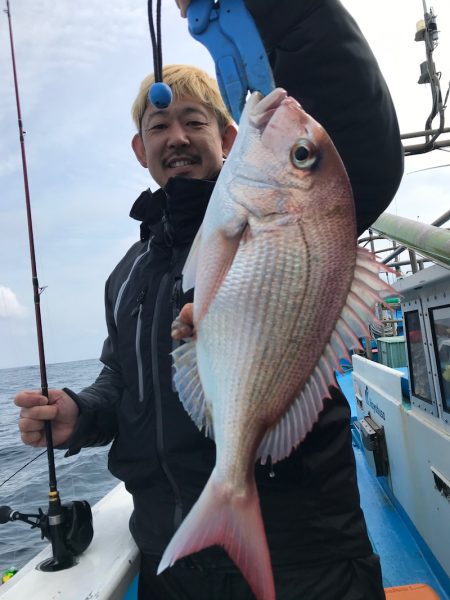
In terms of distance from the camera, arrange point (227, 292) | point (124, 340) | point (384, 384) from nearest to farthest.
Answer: point (227, 292) < point (124, 340) < point (384, 384)

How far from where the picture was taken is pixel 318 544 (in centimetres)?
138

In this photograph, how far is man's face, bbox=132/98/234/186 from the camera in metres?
1.80

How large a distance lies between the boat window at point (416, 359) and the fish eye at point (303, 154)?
217 cm

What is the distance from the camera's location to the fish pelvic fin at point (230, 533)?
0.92m

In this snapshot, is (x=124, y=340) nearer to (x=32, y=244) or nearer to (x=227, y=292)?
(x=227, y=292)

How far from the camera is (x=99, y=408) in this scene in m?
1.85

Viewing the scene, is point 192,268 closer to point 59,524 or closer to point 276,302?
point 276,302

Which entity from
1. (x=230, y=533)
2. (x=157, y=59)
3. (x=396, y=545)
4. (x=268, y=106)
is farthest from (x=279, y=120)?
(x=396, y=545)

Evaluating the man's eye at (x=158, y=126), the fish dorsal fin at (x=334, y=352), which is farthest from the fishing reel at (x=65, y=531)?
the man's eye at (x=158, y=126)

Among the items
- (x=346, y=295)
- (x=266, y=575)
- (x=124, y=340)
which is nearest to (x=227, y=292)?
(x=346, y=295)

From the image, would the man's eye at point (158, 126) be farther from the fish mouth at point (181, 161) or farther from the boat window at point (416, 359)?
the boat window at point (416, 359)

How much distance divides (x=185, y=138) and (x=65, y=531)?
170 centimetres

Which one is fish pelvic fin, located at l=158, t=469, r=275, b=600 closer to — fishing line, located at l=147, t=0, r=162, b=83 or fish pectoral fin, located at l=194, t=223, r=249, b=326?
fish pectoral fin, located at l=194, t=223, r=249, b=326

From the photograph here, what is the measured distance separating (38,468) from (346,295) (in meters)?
9.51
